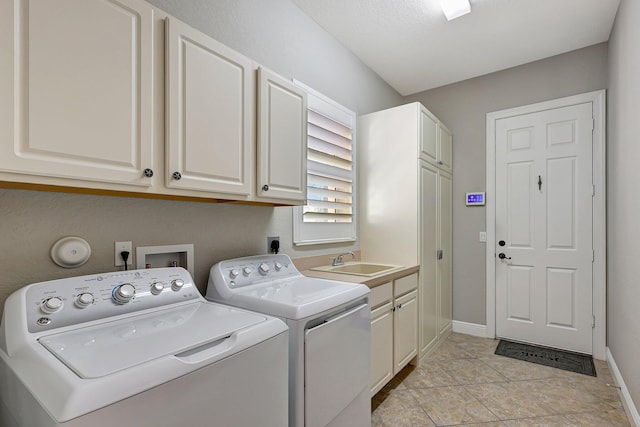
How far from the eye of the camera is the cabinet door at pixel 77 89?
0.90 m

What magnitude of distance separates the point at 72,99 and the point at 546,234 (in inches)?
143

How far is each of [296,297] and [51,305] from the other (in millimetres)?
867

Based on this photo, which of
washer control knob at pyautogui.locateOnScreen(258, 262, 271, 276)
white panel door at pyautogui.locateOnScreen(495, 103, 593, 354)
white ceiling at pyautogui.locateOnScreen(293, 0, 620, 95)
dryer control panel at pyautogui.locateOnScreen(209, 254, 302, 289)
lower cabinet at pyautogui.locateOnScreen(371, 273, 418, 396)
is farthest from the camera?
white panel door at pyautogui.locateOnScreen(495, 103, 593, 354)

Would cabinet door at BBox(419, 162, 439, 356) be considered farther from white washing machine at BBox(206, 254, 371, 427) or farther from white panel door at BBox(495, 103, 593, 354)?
white washing machine at BBox(206, 254, 371, 427)

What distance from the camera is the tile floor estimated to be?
2011mm

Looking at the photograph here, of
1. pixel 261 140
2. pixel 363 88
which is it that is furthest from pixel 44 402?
pixel 363 88

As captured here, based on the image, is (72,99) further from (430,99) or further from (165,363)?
(430,99)

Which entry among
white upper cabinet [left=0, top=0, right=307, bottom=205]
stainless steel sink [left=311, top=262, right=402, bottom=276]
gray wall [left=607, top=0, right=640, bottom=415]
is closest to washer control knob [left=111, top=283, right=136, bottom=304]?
white upper cabinet [left=0, top=0, right=307, bottom=205]

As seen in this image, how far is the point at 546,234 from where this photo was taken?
121 inches

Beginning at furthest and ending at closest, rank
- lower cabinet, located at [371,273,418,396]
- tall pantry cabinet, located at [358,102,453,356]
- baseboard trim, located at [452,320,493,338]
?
baseboard trim, located at [452,320,493,338]
tall pantry cabinet, located at [358,102,453,356]
lower cabinet, located at [371,273,418,396]

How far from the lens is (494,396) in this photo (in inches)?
89.2

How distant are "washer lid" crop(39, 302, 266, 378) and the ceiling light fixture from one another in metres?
2.42

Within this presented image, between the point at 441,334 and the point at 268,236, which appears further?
the point at 441,334

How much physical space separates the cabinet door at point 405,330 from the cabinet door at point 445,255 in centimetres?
70
